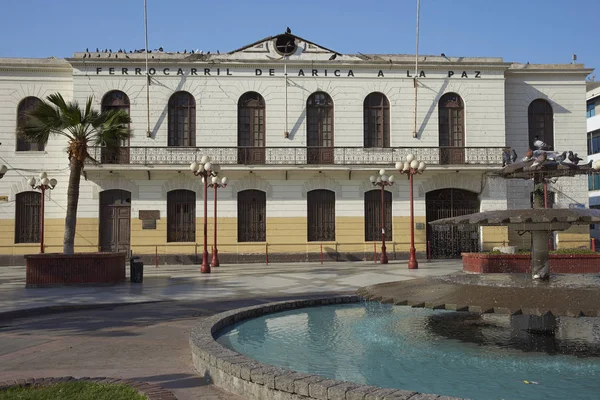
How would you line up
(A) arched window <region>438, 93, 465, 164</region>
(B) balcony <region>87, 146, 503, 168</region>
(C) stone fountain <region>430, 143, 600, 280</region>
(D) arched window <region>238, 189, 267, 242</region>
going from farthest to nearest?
(A) arched window <region>438, 93, 465, 164</region>, (D) arched window <region>238, 189, 267, 242</region>, (B) balcony <region>87, 146, 503, 168</region>, (C) stone fountain <region>430, 143, 600, 280</region>

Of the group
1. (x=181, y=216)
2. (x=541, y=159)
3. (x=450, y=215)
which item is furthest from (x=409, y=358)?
(x=450, y=215)

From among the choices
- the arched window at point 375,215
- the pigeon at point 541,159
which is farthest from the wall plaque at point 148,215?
the pigeon at point 541,159

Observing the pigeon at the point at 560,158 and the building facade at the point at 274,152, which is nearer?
the pigeon at the point at 560,158

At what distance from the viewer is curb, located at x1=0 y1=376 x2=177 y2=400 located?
498cm

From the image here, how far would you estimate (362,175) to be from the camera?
87.7 ft

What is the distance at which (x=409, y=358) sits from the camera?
21.4 feet

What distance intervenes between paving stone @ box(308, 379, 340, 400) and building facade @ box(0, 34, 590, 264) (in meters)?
21.6

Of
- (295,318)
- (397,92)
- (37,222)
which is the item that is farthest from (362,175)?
(295,318)

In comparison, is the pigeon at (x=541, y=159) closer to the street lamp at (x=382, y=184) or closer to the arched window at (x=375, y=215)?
the street lamp at (x=382, y=184)

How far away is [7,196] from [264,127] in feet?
40.5

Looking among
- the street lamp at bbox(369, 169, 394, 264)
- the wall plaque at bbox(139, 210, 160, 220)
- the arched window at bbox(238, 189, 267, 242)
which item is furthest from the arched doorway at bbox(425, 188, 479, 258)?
the wall plaque at bbox(139, 210, 160, 220)

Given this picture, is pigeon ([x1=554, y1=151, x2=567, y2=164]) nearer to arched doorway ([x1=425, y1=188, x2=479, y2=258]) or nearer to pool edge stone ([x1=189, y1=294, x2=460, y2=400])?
pool edge stone ([x1=189, y1=294, x2=460, y2=400])

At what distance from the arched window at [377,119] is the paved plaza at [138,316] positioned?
8286mm

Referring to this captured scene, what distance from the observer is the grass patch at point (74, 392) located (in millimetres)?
4887
